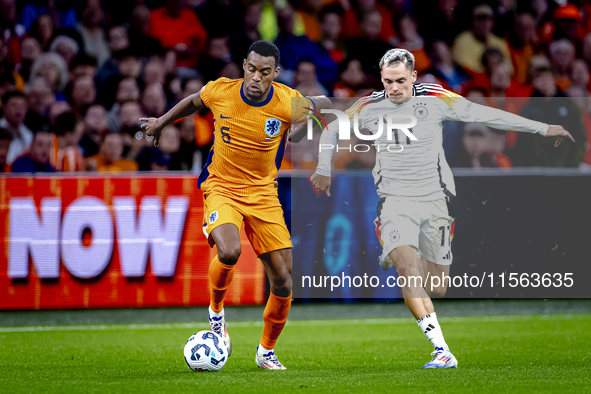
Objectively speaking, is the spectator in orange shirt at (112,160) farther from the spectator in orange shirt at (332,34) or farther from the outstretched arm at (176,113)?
the spectator in orange shirt at (332,34)

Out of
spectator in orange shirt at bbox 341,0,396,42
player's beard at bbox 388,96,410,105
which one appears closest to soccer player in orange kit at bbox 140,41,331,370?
player's beard at bbox 388,96,410,105

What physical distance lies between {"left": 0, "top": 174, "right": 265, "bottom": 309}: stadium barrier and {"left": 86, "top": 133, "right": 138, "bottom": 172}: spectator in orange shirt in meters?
0.58

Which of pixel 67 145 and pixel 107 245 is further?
pixel 67 145

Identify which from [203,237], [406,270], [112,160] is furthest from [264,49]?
[112,160]

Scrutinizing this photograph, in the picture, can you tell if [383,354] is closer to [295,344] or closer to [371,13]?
[295,344]

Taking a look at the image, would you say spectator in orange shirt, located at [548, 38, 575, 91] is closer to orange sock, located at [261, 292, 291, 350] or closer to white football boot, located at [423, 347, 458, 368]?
white football boot, located at [423, 347, 458, 368]

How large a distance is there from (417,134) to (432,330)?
1483 mm

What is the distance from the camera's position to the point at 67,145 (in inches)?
341

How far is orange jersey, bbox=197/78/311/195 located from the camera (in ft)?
19.0

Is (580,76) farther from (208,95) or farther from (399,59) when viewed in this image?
(208,95)

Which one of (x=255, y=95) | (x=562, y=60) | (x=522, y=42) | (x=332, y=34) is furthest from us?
(x=522, y=42)

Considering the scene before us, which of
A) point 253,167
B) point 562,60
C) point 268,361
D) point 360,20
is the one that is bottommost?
point 268,361

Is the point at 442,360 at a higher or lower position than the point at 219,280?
lower

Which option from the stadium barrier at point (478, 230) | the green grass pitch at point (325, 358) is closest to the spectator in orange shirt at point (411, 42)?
the stadium barrier at point (478, 230)
